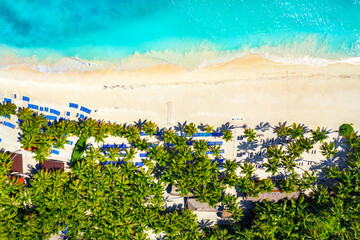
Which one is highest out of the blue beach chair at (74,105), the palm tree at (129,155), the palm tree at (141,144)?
the blue beach chair at (74,105)

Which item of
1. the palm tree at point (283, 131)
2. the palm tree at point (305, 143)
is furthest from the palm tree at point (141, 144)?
the palm tree at point (305, 143)

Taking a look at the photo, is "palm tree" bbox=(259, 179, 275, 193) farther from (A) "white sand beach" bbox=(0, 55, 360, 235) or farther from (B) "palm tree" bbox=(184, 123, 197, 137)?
(B) "palm tree" bbox=(184, 123, 197, 137)

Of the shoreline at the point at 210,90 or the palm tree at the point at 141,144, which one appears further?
the shoreline at the point at 210,90

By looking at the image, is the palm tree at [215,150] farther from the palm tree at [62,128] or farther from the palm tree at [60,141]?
the palm tree at [60,141]

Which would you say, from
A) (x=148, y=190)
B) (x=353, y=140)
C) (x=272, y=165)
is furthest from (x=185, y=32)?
(x=353, y=140)

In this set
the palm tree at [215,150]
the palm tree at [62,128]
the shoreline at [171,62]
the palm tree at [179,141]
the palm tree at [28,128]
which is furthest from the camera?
the shoreline at [171,62]

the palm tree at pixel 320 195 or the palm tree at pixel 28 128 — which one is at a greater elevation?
the palm tree at pixel 28 128

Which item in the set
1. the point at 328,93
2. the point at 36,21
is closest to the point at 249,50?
the point at 328,93

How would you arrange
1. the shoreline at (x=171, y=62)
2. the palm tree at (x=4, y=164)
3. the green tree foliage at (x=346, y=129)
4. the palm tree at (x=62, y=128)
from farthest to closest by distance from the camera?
the shoreline at (x=171, y=62) → the green tree foliage at (x=346, y=129) → the palm tree at (x=62, y=128) → the palm tree at (x=4, y=164)

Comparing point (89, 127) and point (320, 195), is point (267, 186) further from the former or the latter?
point (89, 127)
